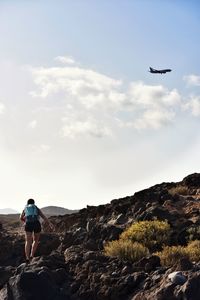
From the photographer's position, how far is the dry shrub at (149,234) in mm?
17016

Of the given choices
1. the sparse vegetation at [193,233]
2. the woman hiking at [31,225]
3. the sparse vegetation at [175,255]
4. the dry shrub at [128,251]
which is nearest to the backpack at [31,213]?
the woman hiking at [31,225]

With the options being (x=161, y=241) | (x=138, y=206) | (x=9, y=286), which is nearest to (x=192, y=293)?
(x=9, y=286)

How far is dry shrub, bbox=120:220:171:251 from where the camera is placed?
1702 centimetres

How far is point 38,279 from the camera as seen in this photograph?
12.4 meters

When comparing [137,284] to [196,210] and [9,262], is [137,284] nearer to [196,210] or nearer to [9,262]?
[9,262]

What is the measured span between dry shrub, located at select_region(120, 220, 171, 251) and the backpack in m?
3.14

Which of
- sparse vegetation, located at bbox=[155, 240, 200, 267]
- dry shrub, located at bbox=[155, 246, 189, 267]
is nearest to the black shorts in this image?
sparse vegetation, located at bbox=[155, 240, 200, 267]

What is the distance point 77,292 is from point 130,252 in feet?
7.82

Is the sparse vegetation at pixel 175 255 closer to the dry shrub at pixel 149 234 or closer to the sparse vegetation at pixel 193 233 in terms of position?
the sparse vegetation at pixel 193 233

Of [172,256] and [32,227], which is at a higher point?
[32,227]

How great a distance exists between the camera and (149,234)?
17578 mm

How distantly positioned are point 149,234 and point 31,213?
4.16 metres

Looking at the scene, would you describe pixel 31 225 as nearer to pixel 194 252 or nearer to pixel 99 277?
pixel 99 277

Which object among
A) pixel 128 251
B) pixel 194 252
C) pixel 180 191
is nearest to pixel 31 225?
pixel 128 251
